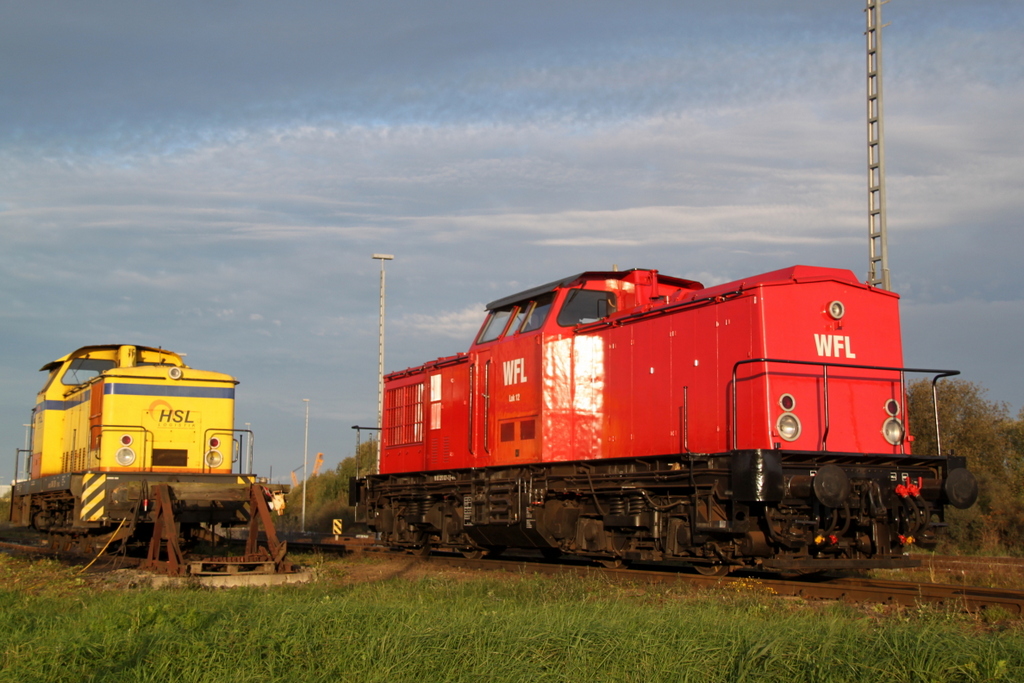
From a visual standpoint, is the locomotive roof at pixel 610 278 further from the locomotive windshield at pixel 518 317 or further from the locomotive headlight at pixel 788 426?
the locomotive headlight at pixel 788 426

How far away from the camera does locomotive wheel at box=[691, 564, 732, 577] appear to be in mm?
10766

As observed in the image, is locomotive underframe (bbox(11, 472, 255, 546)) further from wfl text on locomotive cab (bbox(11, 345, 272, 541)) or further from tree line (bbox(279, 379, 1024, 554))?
tree line (bbox(279, 379, 1024, 554))

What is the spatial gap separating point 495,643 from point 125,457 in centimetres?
1130

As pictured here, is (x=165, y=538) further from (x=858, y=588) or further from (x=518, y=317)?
(x=858, y=588)

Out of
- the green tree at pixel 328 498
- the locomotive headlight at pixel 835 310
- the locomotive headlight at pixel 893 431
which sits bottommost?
the green tree at pixel 328 498

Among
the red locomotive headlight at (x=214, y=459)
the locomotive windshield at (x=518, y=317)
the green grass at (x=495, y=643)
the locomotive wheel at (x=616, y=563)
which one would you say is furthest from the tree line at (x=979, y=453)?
the green grass at (x=495, y=643)

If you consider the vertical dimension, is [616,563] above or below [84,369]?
below

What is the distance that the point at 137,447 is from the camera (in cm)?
1548

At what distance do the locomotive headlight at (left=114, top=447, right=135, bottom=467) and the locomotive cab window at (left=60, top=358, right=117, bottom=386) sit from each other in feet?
8.83

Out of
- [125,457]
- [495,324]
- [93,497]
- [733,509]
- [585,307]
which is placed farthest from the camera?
[125,457]

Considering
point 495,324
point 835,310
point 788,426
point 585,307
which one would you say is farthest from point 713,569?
point 495,324

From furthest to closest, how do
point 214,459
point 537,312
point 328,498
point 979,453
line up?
point 328,498
point 979,453
point 214,459
point 537,312

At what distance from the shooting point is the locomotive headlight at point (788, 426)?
10.2 meters

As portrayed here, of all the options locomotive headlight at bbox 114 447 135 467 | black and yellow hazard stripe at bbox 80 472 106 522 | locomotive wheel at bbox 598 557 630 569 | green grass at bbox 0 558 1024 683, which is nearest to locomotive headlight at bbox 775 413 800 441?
green grass at bbox 0 558 1024 683
